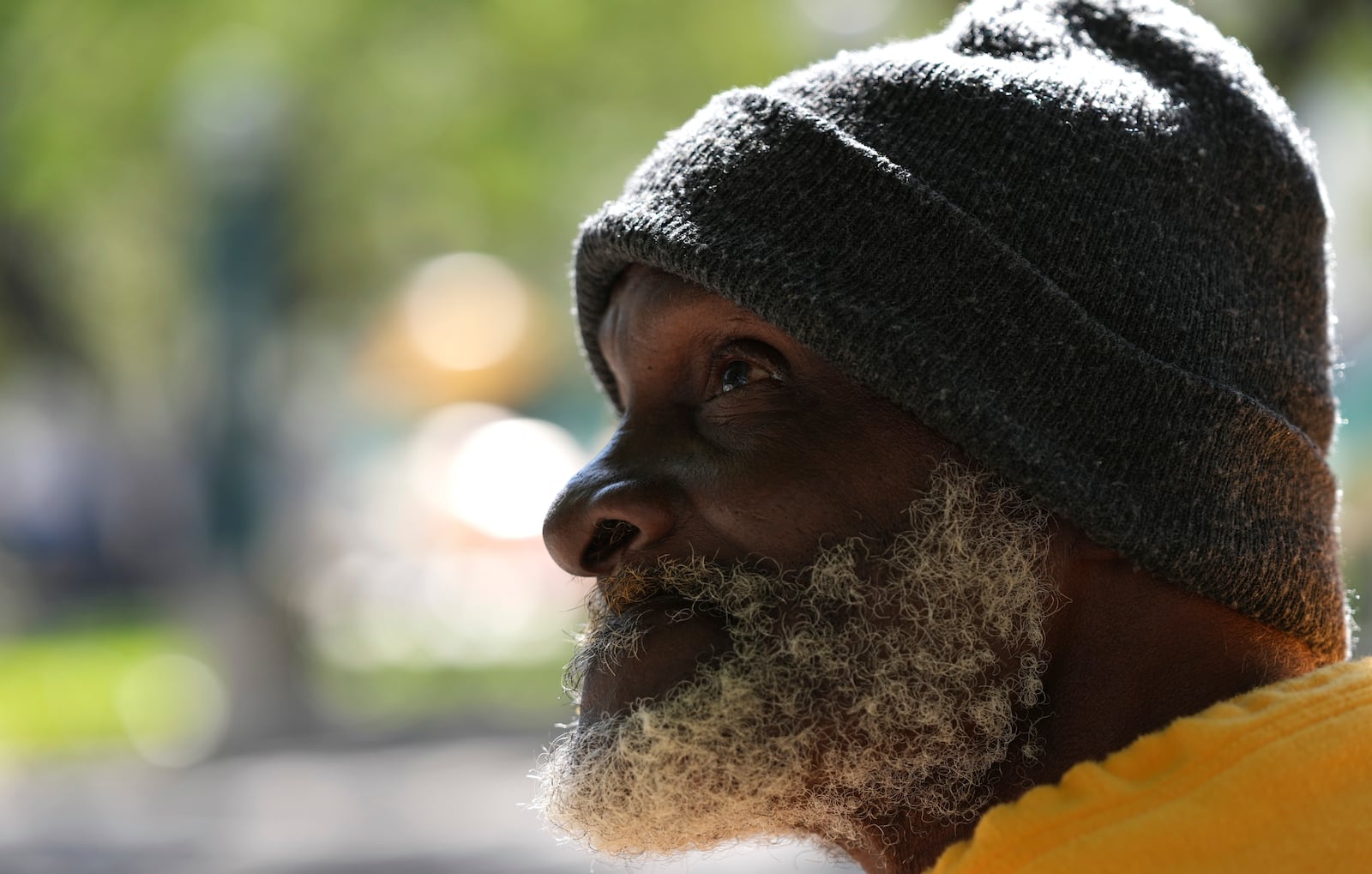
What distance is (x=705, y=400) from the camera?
77.1 inches

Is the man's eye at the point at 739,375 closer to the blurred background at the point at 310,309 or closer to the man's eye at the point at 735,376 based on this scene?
the man's eye at the point at 735,376

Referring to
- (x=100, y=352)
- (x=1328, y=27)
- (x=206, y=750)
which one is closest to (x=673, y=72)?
(x=1328, y=27)

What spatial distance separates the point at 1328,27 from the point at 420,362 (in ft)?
46.3

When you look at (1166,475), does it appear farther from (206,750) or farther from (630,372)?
(206,750)

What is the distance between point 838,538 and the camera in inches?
72.0

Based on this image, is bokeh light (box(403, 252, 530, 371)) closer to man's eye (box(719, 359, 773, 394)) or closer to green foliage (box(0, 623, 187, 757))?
green foliage (box(0, 623, 187, 757))

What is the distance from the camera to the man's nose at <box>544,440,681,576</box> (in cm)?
188

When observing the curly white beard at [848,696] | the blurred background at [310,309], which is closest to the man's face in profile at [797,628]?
the curly white beard at [848,696]

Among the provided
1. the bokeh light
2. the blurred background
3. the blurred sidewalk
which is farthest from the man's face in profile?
the bokeh light

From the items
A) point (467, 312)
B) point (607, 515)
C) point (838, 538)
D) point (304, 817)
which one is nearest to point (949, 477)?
point (838, 538)

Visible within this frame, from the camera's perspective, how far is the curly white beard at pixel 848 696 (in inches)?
69.3

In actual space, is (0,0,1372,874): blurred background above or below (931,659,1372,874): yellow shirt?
above

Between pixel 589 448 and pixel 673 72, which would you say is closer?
pixel 673 72

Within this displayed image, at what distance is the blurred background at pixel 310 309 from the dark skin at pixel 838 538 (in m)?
4.10
